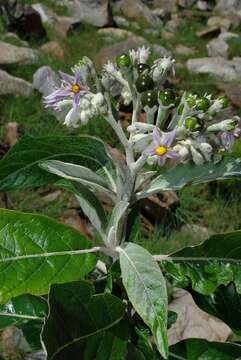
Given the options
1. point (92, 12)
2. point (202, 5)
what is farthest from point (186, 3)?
point (92, 12)

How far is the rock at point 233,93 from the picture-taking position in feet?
21.0

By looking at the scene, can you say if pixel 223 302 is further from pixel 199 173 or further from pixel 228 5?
pixel 228 5

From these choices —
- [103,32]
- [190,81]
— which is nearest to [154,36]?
[103,32]

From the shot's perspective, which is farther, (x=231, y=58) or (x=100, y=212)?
(x=231, y=58)

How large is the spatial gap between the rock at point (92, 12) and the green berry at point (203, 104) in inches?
370

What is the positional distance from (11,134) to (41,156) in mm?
3286

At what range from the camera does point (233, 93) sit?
6547mm

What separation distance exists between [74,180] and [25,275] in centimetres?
24

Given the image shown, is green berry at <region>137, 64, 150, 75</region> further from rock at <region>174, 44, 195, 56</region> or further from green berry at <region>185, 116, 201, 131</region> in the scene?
rock at <region>174, 44, 195, 56</region>

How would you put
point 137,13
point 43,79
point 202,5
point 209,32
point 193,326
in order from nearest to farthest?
point 193,326 → point 43,79 → point 209,32 → point 137,13 → point 202,5

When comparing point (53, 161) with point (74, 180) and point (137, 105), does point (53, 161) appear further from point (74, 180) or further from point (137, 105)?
point (137, 105)

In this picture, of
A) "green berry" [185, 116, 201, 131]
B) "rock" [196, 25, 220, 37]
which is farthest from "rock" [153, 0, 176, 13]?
"green berry" [185, 116, 201, 131]

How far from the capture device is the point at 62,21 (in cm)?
966

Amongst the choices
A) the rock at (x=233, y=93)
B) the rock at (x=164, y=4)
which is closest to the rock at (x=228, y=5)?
the rock at (x=164, y=4)
